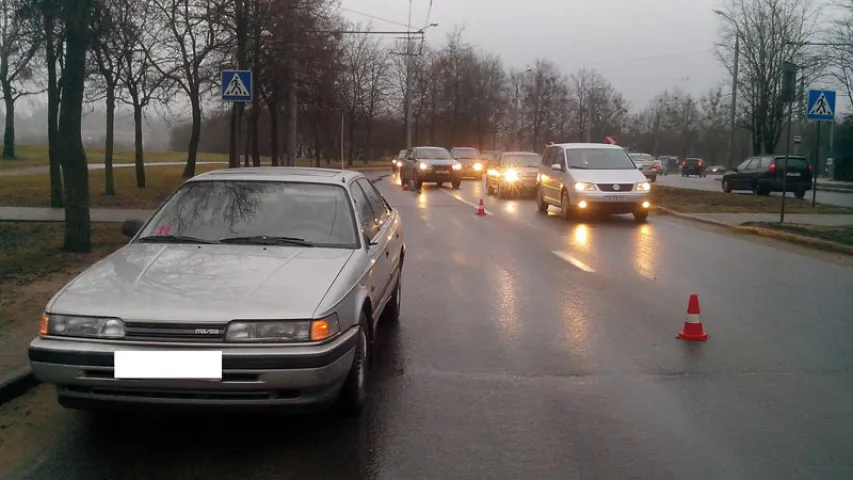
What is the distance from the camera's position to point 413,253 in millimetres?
12914

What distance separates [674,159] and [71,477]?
241ft

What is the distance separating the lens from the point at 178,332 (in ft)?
14.4

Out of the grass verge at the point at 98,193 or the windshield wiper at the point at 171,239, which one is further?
the grass verge at the point at 98,193

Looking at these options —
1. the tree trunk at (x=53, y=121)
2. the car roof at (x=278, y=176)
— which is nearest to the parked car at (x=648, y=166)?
the tree trunk at (x=53, y=121)

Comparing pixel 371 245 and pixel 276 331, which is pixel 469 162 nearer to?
pixel 371 245

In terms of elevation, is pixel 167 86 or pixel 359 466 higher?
pixel 167 86

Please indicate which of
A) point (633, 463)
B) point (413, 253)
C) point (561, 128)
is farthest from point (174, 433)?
point (561, 128)

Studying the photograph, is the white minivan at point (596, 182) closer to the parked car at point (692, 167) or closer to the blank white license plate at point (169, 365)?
the blank white license plate at point (169, 365)

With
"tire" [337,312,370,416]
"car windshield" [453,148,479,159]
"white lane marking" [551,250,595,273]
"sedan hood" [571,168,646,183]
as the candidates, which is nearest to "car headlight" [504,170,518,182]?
"sedan hood" [571,168,646,183]

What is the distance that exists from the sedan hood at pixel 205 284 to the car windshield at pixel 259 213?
0.26 metres

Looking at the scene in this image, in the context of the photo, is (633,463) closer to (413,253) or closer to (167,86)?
(413,253)

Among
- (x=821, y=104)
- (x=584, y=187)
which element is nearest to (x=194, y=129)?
(x=584, y=187)

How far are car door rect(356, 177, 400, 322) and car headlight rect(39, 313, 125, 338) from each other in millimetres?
2054

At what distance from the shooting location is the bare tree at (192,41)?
23672 mm
